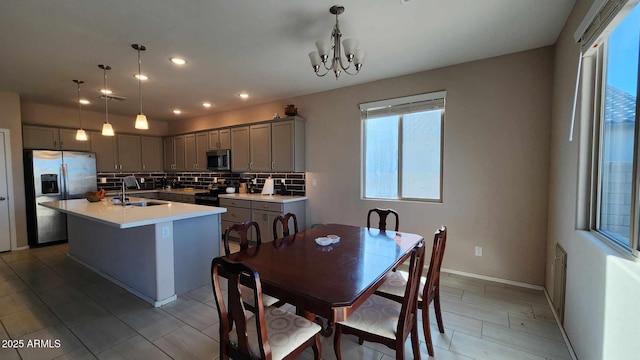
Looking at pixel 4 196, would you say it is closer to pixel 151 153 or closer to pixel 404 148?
pixel 151 153

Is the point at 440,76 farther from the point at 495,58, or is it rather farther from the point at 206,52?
the point at 206,52

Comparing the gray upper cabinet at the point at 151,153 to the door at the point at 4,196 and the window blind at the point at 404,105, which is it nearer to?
the door at the point at 4,196

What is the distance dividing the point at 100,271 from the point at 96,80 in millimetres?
2504

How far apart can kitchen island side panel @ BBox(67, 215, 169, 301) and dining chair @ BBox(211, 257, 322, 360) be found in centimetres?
152

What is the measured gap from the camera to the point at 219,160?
5250 millimetres

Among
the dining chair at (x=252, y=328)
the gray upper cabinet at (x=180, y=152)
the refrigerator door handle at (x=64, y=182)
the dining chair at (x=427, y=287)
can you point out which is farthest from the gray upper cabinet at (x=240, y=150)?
the dining chair at (x=252, y=328)

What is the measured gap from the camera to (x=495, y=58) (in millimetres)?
2895

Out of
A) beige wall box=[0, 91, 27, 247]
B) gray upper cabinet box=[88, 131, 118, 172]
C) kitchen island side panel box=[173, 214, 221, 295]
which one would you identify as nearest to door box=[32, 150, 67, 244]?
beige wall box=[0, 91, 27, 247]

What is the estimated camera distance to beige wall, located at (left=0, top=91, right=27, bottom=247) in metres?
4.09

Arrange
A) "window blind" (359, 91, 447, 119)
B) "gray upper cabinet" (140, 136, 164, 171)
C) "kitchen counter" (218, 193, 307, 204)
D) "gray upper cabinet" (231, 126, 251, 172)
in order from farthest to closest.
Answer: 1. "gray upper cabinet" (140, 136, 164, 171)
2. "gray upper cabinet" (231, 126, 251, 172)
3. "kitchen counter" (218, 193, 307, 204)
4. "window blind" (359, 91, 447, 119)

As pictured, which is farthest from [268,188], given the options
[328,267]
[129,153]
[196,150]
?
[129,153]

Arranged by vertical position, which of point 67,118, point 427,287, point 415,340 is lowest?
point 415,340

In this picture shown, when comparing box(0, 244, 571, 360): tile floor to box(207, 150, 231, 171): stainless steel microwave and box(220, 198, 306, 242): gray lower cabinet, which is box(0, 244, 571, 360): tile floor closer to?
box(220, 198, 306, 242): gray lower cabinet

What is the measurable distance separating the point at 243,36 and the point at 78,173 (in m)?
4.61
